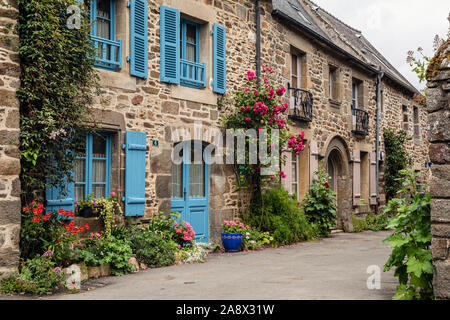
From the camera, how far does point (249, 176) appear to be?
10.7 metres

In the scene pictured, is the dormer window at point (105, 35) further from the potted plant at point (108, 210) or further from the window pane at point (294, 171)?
the window pane at point (294, 171)

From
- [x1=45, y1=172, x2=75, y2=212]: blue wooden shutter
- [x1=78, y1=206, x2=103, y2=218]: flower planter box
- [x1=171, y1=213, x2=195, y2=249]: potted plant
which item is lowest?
[x1=171, y1=213, x2=195, y2=249]: potted plant

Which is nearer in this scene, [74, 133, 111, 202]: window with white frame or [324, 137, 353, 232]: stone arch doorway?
[74, 133, 111, 202]: window with white frame

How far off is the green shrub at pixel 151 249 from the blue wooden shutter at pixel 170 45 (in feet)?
8.87

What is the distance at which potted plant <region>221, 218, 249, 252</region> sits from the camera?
377 inches

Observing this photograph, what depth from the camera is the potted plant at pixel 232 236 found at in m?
9.58

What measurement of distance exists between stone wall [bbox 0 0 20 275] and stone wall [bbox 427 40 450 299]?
465cm

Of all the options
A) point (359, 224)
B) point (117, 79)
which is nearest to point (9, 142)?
point (117, 79)

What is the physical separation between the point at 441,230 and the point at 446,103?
1.13m

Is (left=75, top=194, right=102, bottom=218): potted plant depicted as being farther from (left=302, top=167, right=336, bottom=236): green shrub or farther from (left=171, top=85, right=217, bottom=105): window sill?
(left=302, top=167, right=336, bottom=236): green shrub

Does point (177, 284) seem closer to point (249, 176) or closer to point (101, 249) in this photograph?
point (101, 249)

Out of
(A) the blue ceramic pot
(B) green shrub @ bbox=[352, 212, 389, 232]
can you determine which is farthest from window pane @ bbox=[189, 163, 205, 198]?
(B) green shrub @ bbox=[352, 212, 389, 232]

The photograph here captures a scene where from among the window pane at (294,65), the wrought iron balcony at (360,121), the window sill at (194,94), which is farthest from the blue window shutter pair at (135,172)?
the wrought iron balcony at (360,121)

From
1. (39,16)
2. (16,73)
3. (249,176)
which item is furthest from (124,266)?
(249,176)
